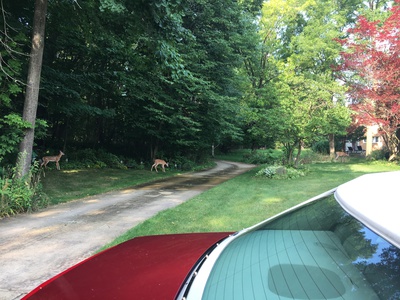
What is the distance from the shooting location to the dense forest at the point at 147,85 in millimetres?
7648

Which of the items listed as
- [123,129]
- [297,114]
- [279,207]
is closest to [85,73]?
[123,129]

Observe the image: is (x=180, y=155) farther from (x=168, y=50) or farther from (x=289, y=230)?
(x=289, y=230)

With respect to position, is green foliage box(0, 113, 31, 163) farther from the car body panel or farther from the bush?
the bush

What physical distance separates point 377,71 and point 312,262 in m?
19.6

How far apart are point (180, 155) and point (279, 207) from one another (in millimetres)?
13027

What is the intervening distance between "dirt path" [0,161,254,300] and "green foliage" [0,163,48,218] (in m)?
0.26

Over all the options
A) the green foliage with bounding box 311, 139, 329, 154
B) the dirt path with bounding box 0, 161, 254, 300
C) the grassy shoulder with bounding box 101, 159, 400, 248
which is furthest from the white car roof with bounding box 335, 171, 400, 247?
the green foliage with bounding box 311, 139, 329, 154

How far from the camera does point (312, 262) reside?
61.4 inches

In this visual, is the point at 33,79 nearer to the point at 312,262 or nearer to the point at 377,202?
the point at 312,262

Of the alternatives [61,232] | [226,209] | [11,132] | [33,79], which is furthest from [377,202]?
[33,79]

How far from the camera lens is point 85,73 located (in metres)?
13.9

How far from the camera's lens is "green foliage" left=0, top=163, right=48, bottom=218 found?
6.22 m

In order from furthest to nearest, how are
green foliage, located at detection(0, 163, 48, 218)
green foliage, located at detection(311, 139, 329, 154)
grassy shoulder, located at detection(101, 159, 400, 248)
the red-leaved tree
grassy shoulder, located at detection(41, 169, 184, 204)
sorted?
green foliage, located at detection(311, 139, 329, 154)
the red-leaved tree
grassy shoulder, located at detection(41, 169, 184, 204)
green foliage, located at detection(0, 163, 48, 218)
grassy shoulder, located at detection(101, 159, 400, 248)

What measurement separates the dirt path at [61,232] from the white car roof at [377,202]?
3350mm
